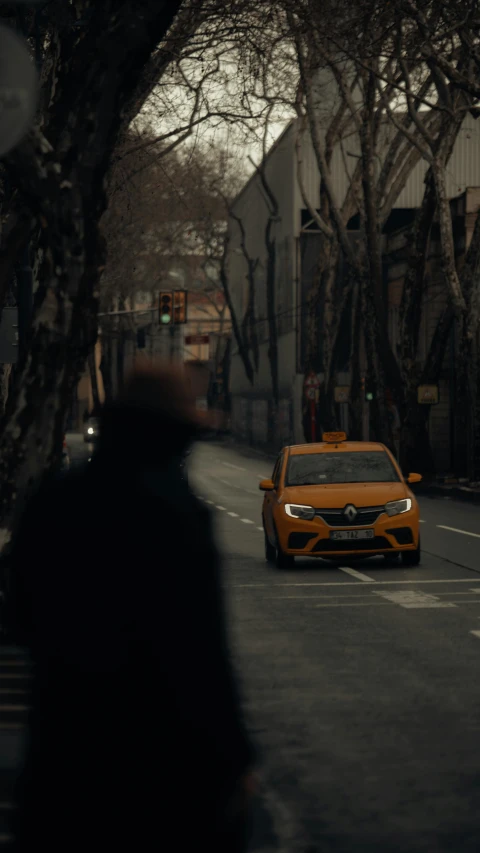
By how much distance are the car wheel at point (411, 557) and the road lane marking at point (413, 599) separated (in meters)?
2.63

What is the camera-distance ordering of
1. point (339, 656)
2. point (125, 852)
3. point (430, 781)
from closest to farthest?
point (125, 852) → point (430, 781) → point (339, 656)

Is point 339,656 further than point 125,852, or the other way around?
point 339,656

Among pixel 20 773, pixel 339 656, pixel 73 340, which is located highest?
pixel 73 340

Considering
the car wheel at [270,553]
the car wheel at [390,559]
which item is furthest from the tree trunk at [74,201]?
the car wheel at [270,553]

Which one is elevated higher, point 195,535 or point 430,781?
point 195,535

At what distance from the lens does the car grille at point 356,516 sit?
17.0 metres

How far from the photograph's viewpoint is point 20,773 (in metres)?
4.44

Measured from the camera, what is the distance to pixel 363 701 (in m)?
8.56

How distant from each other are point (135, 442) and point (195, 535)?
339mm

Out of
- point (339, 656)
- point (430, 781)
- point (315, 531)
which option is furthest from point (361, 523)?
point (430, 781)

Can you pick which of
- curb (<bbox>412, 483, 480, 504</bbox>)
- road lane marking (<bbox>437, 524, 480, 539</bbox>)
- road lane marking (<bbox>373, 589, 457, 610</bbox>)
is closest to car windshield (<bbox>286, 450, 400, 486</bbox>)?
road lane marking (<bbox>373, 589, 457, 610</bbox>)

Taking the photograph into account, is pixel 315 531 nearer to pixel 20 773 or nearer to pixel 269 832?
pixel 269 832

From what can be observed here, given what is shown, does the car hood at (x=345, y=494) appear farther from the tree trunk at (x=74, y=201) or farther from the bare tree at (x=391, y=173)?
the bare tree at (x=391, y=173)

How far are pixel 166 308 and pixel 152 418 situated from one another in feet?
127
